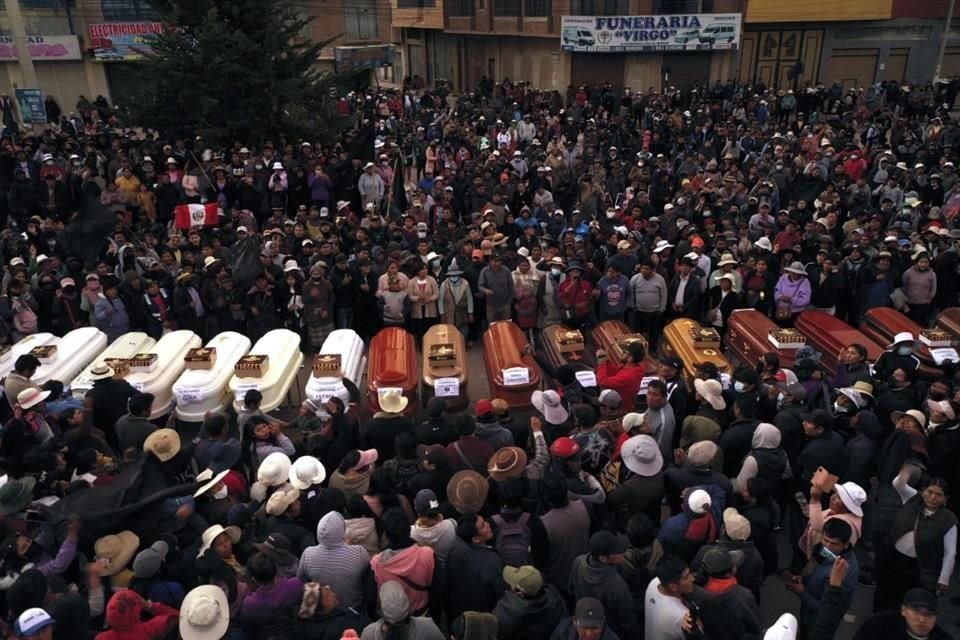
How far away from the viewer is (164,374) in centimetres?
703

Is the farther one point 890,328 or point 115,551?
point 890,328

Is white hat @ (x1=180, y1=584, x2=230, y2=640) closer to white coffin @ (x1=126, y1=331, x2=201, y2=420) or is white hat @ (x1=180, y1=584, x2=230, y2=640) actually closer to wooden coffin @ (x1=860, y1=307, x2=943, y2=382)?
white coffin @ (x1=126, y1=331, x2=201, y2=420)

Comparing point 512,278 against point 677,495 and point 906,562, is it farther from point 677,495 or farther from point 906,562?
point 906,562

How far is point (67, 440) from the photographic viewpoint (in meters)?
5.35

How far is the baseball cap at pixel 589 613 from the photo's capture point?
331cm

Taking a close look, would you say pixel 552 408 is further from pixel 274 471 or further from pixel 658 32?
pixel 658 32

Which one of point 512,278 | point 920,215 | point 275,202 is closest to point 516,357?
point 512,278

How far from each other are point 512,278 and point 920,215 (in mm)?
7023

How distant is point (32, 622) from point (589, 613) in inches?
99.6

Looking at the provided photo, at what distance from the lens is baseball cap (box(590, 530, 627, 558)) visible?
12.2ft

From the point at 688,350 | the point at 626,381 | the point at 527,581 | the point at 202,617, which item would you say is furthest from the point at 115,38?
the point at 527,581

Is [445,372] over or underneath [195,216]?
underneath

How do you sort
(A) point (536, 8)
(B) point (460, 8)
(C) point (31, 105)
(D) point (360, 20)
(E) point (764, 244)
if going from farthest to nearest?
(D) point (360, 20) < (B) point (460, 8) < (A) point (536, 8) < (C) point (31, 105) < (E) point (764, 244)

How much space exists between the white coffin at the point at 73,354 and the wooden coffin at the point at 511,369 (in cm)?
412
